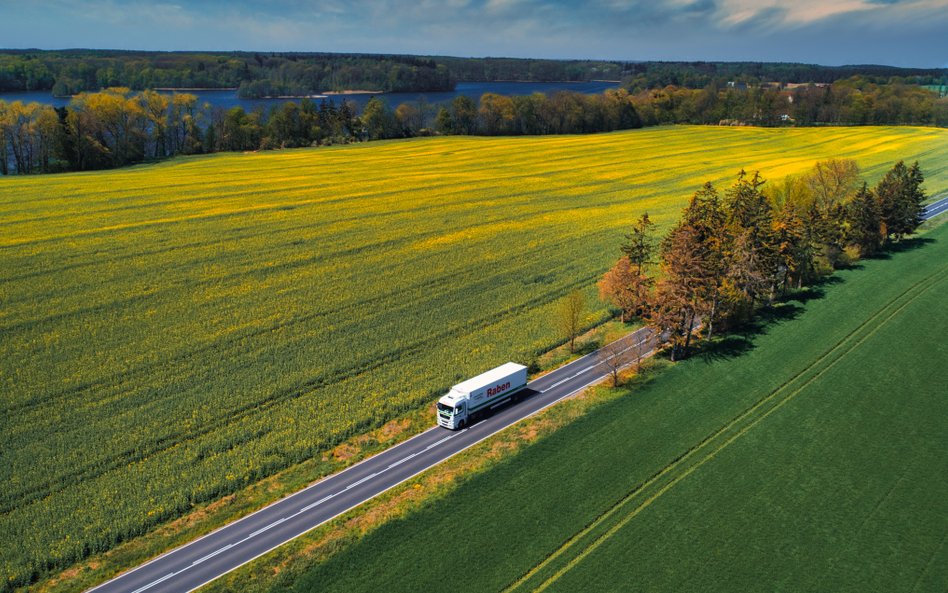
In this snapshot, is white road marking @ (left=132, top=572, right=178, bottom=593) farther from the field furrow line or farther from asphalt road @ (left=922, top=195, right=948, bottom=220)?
asphalt road @ (left=922, top=195, right=948, bottom=220)

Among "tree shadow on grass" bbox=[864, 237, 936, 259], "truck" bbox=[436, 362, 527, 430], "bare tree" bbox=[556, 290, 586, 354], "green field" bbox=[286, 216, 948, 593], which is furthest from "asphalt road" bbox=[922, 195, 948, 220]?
"truck" bbox=[436, 362, 527, 430]

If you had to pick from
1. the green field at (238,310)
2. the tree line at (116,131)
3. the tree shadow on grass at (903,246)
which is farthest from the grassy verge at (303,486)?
the tree line at (116,131)

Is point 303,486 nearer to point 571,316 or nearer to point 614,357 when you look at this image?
point 614,357

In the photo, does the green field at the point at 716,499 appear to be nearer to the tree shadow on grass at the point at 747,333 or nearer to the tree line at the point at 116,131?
the tree shadow on grass at the point at 747,333

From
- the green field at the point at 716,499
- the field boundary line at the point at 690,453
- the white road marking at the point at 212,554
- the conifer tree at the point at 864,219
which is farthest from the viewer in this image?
the conifer tree at the point at 864,219

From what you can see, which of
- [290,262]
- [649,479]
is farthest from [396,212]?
[649,479]

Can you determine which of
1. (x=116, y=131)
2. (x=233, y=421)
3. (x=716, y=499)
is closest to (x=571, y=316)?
(x=716, y=499)
